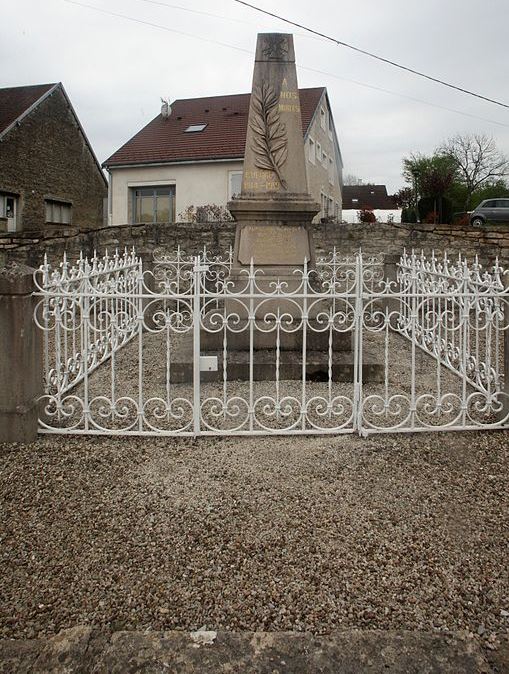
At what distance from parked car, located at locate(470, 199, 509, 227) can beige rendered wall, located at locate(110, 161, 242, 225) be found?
33.3 ft

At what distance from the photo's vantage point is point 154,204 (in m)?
21.3

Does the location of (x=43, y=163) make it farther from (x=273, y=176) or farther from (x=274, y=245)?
(x=274, y=245)

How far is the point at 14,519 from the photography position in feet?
9.20

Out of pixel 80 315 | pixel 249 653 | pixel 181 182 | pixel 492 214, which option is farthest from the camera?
pixel 492 214

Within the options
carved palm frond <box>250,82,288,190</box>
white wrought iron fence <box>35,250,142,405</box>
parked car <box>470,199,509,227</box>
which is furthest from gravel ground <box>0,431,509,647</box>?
parked car <box>470,199,509,227</box>

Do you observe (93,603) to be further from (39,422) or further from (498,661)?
(39,422)

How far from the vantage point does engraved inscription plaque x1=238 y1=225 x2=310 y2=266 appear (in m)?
6.41

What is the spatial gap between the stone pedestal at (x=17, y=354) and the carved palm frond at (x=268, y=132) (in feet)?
11.5

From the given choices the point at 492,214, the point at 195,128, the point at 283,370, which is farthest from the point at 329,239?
the point at 492,214

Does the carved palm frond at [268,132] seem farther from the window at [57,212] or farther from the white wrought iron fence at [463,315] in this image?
the window at [57,212]

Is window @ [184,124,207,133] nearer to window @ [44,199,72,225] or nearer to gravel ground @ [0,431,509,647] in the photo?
window @ [44,199,72,225]

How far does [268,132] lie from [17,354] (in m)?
→ 4.08

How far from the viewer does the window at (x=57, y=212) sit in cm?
2227

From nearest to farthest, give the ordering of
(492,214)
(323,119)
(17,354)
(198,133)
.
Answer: (17,354) < (198,133) < (492,214) < (323,119)
